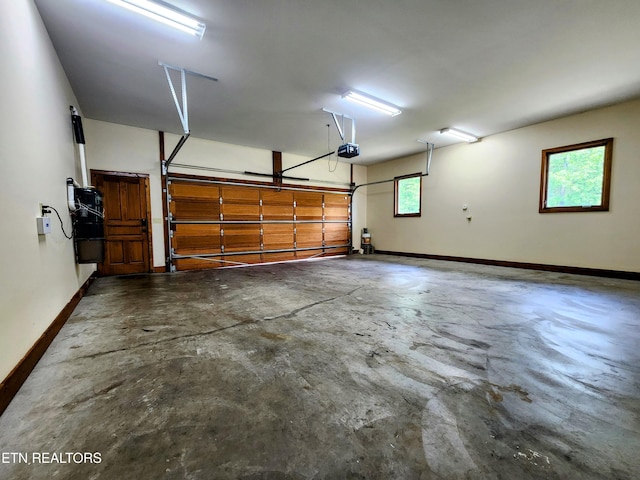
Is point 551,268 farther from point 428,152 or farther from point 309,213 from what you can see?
point 309,213

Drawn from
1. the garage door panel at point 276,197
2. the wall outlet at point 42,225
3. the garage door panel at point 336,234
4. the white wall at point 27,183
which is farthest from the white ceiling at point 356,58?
the garage door panel at point 336,234

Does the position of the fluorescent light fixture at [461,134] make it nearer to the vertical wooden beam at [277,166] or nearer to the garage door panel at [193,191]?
the vertical wooden beam at [277,166]

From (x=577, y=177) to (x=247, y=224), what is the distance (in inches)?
289

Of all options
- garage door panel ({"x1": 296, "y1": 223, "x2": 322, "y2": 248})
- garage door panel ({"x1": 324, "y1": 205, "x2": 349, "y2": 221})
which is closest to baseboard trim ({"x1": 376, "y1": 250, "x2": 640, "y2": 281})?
garage door panel ({"x1": 324, "y1": 205, "x2": 349, "y2": 221})

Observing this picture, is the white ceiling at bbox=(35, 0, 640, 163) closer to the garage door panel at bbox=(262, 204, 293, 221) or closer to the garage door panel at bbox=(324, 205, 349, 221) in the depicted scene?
the garage door panel at bbox=(262, 204, 293, 221)

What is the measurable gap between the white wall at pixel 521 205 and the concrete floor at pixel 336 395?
2.61m

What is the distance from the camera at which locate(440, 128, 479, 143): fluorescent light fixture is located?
19.7ft

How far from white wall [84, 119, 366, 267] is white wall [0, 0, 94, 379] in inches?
97.1

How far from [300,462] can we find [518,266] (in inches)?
268

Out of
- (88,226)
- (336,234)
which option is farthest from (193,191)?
(336,234)

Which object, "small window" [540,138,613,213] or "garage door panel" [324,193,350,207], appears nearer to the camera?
"small window" [540,138,613,213]

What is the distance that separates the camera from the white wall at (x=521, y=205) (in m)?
4.76

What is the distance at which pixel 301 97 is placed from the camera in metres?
4.45

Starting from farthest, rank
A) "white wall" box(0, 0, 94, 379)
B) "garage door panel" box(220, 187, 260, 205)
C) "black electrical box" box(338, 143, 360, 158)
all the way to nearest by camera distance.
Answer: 1. "garage door panel" box(220, 187, 260, 205)
2. "black electrical box" box(338, 143, 360, 158)
3. "white wall" box(0, 0, 94, 379)
